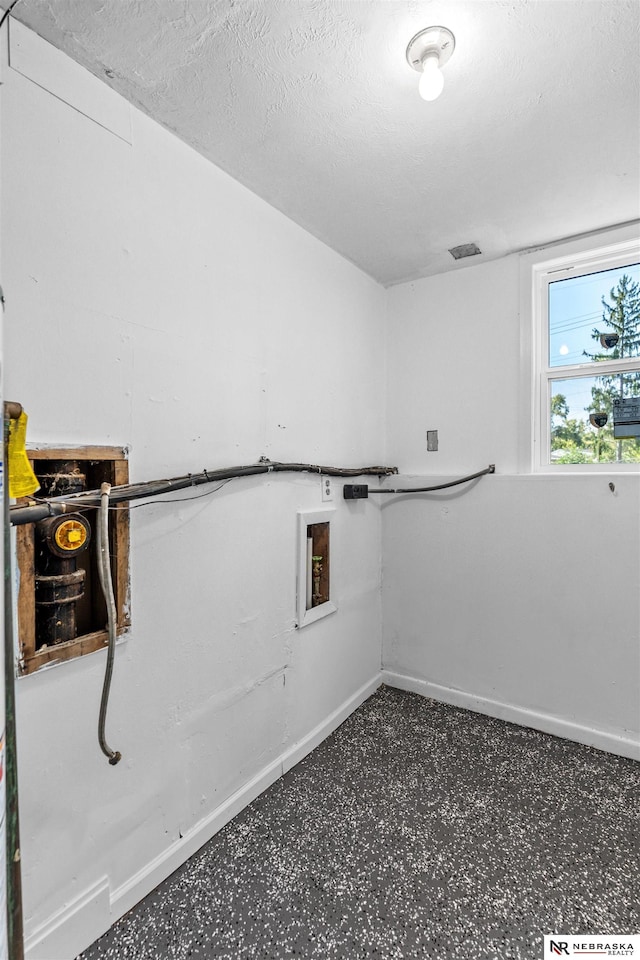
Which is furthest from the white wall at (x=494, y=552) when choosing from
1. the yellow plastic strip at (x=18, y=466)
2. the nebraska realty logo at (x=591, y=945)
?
the yellow plastic strip at (x=18, y=466)

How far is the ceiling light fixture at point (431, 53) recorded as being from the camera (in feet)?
3.94

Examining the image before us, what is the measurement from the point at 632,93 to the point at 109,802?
2634 millimetres

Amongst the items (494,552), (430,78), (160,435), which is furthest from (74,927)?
(430,78)

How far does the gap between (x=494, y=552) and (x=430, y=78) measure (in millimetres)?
2042

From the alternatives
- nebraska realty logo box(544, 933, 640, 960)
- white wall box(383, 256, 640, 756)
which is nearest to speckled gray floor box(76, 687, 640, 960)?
nebraska realty logo box(544, 933, 640, 960)

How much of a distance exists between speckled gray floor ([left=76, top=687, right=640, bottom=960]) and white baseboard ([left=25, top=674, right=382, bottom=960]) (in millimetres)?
32

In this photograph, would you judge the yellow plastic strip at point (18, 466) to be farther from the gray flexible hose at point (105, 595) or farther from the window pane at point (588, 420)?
the window pane at point (588, 420)

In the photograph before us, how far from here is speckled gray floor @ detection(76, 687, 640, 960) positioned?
4.26 feet

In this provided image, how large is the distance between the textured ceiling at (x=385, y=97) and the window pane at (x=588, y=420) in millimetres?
758

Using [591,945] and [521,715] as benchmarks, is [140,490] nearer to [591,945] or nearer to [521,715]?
[591,945]

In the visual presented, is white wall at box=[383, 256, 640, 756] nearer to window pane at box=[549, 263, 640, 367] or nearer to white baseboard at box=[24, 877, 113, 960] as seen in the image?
window pane at box=[549, 263, 640, 367]

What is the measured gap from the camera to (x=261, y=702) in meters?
1.92

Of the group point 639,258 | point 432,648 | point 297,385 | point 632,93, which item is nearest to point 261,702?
point 432,648

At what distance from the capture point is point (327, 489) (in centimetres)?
235
